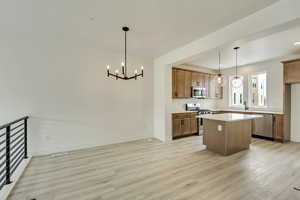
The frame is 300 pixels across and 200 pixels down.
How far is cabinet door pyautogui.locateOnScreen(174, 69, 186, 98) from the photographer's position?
18.2ft

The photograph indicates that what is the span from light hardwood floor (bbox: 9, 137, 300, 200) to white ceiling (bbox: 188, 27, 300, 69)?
2.54 m

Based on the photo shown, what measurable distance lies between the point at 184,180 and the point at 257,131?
4313mm

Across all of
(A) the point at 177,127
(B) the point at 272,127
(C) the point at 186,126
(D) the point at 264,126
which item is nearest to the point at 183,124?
(C) the point at 186,126

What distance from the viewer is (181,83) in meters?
5.67

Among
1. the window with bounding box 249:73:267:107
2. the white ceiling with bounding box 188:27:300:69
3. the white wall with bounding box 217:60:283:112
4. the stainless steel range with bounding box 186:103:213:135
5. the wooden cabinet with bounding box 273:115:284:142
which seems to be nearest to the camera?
the white ceiling with bounding box 188:27:300:69

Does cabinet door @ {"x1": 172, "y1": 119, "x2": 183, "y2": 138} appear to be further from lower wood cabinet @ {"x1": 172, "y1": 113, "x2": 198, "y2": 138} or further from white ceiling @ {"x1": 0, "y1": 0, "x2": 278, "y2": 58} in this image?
white ceiling @ {"x1": 0, "y1": 0, "x2": 278, "y2": 58}

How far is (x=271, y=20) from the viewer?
7.55 feet

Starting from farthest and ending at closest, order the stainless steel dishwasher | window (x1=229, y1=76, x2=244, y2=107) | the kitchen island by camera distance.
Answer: window (x1=229, y1=76, x2=244, y2=107) → the stainless steel dishwasher → the kitchen island

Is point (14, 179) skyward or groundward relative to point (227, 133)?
groundward

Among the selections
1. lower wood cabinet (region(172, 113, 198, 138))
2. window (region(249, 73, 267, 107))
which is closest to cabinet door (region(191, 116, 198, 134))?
lower wood cabinet (region(172, 113, 198, 138))

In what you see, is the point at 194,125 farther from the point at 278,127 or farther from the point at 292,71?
the point at 292,71

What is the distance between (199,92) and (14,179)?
231 inches

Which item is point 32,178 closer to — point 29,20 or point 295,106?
point 29,20

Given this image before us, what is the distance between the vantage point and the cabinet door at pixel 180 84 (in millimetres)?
5559
